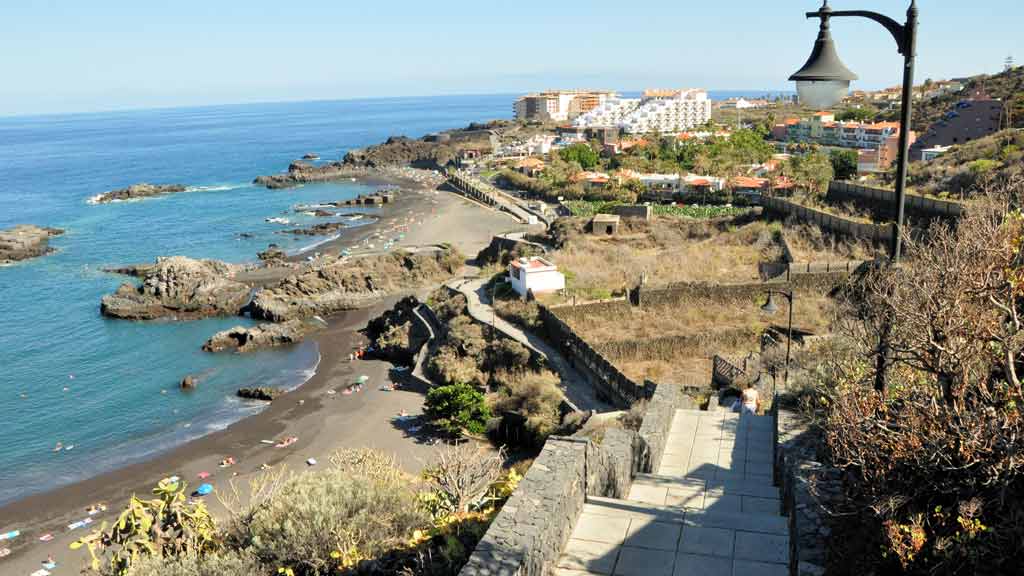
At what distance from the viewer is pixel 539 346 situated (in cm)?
2400

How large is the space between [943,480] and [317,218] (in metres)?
59.6

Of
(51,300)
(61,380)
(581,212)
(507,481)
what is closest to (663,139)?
(581,212)

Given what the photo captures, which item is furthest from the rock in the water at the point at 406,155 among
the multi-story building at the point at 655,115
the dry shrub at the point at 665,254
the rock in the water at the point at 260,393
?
the rock in the water at the point at 260,393

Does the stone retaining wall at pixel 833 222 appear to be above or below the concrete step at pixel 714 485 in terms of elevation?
above

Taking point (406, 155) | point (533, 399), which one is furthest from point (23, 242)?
point (406, 155)

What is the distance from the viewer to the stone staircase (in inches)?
225

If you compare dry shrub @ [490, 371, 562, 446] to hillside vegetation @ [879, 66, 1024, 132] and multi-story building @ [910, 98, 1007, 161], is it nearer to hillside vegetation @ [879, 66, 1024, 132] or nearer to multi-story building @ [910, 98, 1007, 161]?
multi-story building @ [910, 98, 1007, 161]

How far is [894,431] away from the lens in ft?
16.1

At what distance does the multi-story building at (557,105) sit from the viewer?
15950 cm

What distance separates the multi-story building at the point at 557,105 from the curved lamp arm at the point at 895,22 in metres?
149

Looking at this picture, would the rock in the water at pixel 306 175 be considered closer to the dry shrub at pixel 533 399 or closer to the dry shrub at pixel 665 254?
the dry shrub at pixel 665 254

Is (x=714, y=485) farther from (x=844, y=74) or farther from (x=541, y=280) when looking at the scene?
(x=541, y=280)

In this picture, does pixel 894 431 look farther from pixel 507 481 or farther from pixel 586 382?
pixel 586 382

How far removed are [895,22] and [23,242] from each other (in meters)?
58.9
